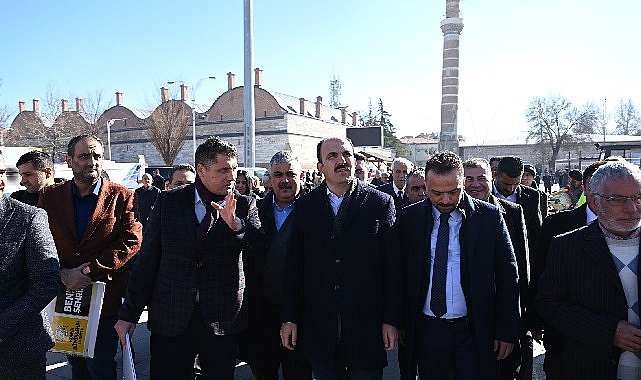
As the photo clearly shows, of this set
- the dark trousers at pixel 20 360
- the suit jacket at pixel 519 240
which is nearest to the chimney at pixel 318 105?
the suit jacket at pixel 519 240

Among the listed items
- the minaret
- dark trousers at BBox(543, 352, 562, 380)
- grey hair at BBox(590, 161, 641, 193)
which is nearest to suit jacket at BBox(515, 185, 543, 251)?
dark trousers at BBox(543, 352, 562, 380)

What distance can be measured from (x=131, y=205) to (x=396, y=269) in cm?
222

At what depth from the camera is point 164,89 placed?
47656 millimetres

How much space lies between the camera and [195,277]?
305 cm

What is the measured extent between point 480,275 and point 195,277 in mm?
1823

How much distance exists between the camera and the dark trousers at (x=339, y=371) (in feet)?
9.95

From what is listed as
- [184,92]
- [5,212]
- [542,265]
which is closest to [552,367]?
[542,265]

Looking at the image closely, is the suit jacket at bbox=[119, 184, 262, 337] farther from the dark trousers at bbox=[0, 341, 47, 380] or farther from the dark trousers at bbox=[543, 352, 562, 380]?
the dark trousers at bbox=[543, 352, 562, 380]

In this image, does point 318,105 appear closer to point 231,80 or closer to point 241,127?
point 231,80

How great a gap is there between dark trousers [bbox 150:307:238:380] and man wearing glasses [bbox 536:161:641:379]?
2.07 metres

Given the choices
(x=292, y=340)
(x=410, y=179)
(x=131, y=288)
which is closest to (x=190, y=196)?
(x=131, y=288)

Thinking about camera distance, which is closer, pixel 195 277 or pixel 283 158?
pixel 195 277

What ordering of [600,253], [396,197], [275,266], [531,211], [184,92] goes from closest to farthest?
[600,253] < [275,266] < [531,211] < [396,197] < [184,92]

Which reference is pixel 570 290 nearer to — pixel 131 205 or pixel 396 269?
pixel 396 269
